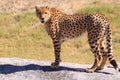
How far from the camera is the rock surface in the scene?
39.2 feet

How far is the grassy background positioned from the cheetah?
6.10 m

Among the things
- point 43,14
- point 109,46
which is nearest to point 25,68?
point 43,14

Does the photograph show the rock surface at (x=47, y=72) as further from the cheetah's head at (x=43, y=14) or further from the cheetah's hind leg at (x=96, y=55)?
the cheetah's head at (x=43, y=14)

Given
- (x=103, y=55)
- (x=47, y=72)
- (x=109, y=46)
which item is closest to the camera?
(x=109, y=46)

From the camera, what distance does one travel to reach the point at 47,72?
12383mm

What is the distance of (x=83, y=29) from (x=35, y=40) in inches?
422

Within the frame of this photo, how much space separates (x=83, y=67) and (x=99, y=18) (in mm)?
1618

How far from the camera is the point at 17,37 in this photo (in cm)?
2353

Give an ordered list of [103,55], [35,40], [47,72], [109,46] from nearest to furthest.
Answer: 1. [109,46]
2. [47,72]
3. [103,55]
4. [35,40]

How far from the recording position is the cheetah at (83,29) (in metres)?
12.2

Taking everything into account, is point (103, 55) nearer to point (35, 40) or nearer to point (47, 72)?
point (47, 72)

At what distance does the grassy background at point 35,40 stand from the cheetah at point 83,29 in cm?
610

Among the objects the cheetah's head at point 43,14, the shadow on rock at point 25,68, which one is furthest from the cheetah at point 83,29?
the shadow on rock at point 25,68

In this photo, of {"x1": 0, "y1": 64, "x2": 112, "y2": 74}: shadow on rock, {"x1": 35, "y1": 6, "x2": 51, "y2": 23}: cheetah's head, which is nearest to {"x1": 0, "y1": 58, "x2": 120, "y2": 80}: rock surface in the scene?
{"x1": 0, "y1": 64, "x2": 112, "y2": 74}: shadow on rock
